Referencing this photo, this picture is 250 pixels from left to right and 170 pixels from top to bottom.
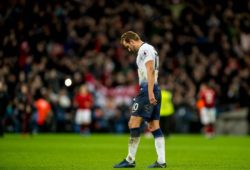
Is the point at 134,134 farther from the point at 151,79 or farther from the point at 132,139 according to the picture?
the point at 151,79

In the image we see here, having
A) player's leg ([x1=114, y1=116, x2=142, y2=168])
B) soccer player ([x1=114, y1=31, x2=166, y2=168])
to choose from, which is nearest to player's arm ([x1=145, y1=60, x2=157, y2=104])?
soccer player ([x1=114, y1=31, x2=166, y2=168])

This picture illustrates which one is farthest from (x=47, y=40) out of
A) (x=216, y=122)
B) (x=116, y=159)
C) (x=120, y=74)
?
(x=116, y=159)

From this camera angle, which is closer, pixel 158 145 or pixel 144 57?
pixel 144 57

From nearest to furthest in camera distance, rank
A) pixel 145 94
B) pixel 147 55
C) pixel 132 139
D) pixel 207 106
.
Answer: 1. pixel 147 55
2. pixel 145 94
3. pixel 132 139
4. pixel 207 106

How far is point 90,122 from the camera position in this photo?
3441 centimetres

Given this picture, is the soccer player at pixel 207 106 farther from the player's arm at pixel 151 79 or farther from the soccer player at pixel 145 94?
the player's arm at pixel 151 79

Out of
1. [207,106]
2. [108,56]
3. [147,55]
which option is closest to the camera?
[147,55]

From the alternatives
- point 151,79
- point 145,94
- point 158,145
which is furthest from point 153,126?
point 151,79

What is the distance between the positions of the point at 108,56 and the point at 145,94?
68.5 ft

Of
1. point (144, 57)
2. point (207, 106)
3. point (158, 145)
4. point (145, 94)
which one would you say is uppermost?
point (144, 57)

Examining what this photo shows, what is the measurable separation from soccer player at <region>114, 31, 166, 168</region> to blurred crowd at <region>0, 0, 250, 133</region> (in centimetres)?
1602

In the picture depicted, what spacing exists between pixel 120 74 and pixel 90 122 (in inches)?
112

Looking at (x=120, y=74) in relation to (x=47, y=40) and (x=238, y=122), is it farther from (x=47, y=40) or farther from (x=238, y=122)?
(x=238, y=122)

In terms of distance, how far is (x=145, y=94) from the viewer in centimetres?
1302
